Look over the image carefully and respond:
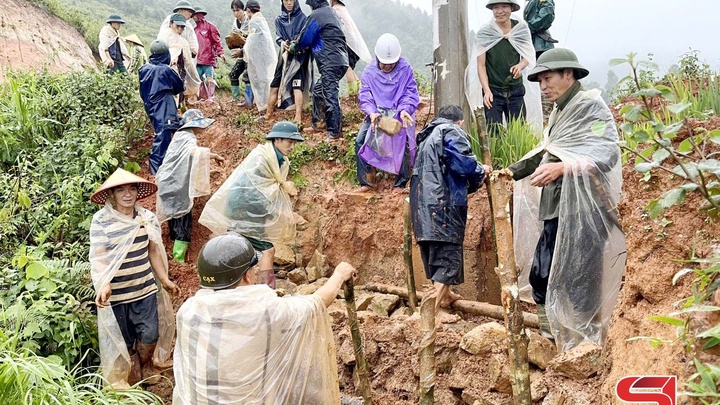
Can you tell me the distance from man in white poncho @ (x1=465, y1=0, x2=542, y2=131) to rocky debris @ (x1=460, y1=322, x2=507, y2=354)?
2.32m

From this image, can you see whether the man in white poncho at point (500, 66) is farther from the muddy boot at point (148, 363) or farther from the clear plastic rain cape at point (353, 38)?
the muddy boot at point (148, 363)

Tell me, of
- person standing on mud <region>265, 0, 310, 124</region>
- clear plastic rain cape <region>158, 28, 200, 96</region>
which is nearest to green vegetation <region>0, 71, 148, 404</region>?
clear plastic rain cape <region>158, 28, 200, 96</region>

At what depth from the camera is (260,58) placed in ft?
25.4

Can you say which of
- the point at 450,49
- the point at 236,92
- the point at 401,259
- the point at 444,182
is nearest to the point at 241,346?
the point at 444,182

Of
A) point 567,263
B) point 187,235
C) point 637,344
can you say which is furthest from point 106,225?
point 637,344

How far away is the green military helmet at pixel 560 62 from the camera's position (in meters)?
3.53

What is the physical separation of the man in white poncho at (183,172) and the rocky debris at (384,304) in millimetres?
2140

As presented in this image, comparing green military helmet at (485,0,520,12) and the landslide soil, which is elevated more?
green military helmet at (485,0,520,12)

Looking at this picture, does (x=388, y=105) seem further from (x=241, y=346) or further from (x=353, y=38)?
(x=241, y=346)

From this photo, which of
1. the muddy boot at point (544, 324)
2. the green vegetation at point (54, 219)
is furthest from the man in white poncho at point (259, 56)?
the muddy boot at point (544, 324)

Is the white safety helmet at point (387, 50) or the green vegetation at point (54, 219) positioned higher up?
the white safety helmet at point (387, 50)

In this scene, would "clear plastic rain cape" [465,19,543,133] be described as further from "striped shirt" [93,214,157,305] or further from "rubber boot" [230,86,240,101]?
"rubber boot" [230,86,240,101]

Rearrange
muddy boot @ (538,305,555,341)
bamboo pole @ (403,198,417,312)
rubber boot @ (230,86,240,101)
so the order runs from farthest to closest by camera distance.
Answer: rubber boot @ (230,86,240,101), bamboo pole @ (403,198,417,312), muddy boot @ (538,305,555,341)

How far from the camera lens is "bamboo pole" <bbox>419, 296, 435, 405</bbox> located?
3.54m
